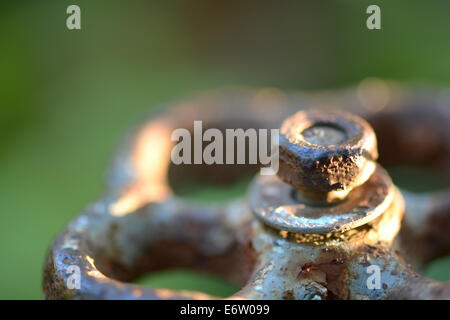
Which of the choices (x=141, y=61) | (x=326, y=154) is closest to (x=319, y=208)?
(x=326, y=154)

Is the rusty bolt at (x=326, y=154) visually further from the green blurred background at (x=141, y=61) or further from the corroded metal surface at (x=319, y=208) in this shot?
the green blurred background at (x=141, y=61)

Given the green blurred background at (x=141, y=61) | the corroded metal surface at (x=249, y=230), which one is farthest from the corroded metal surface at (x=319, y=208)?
the green blurred background at (x=141, y=61)

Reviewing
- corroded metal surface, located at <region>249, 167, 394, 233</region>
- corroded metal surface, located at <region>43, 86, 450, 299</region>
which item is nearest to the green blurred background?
corroded metal surface, located at <region>43, 86, 450, 299</region>

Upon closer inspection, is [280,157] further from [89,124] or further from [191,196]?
[89,124]

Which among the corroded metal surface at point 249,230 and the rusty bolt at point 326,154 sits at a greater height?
the rusty bolt at point 326,154

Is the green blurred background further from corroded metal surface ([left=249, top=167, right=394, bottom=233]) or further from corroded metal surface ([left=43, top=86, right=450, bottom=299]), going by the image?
corroded metal surface ([left=249, top=167, right=394, bottom=233])
